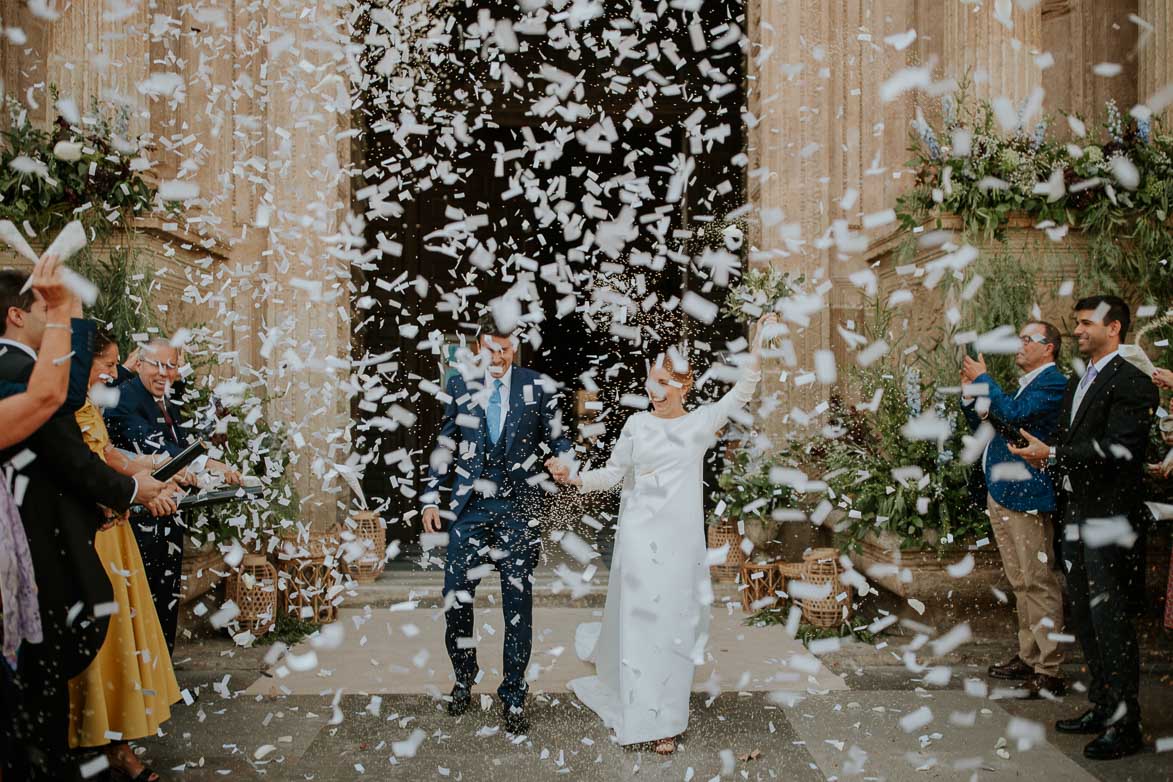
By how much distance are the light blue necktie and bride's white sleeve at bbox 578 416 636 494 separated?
465 mm

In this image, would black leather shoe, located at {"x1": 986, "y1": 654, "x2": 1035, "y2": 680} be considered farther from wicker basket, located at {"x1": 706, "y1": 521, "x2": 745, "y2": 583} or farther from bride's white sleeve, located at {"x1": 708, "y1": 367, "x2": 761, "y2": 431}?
wicker basket, located at {"x1": 706, "y1": 521, "x2": 745, "y2": 583}

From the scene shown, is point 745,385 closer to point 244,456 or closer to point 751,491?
point 751,491

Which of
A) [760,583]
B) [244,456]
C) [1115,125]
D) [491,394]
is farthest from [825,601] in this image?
[244,456]

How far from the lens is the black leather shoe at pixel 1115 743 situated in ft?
11.5

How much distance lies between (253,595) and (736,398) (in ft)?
11.1

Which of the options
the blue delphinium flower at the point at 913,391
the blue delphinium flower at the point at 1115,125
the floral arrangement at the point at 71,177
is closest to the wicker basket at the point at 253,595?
the floral arrangement at the point at 71,177

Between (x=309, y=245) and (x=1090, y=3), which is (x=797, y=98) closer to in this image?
(x=1090, y=3)

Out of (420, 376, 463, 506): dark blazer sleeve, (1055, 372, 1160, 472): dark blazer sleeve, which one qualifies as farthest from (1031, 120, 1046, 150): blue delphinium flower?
(420, 376, 463, 506): dark blazer sleeve

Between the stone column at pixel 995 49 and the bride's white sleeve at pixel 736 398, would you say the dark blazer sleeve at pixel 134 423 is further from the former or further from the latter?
the stone column at pixel 995 49

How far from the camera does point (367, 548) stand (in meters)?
7.11

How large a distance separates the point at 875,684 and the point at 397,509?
259 inches

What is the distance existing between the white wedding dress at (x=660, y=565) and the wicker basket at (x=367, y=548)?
3.42 m

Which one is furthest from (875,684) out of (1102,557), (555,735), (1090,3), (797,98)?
(1090,3)

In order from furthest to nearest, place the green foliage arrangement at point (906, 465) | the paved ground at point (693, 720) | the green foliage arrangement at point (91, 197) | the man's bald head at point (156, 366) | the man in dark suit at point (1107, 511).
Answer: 1. the green foliage arrangement at point (906, 465)
2. the green foliage arrangement at point (91, 197)
3. the man's bald head at point (156, 366)
4. the man in dark suit at point (1107, 511)
5. the paved ground at point (693, 720)
